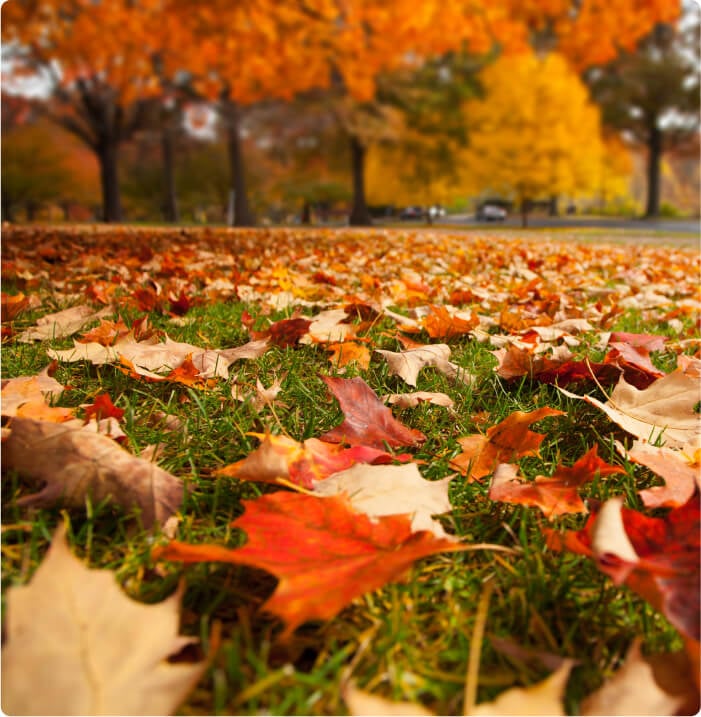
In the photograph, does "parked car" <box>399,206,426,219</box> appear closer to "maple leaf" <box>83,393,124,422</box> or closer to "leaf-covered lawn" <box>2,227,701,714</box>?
"leaf-covered lawn" <box>2,227,701,714</box>

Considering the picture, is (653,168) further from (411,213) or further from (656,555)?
(656,555)

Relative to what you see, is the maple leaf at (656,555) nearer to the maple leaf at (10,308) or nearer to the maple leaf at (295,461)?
the maple leaf at (295,461)

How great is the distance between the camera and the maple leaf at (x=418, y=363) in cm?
127

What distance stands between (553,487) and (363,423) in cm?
33

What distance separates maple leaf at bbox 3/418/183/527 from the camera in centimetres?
73

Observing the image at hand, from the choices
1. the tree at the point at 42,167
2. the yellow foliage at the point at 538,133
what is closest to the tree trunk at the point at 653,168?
the yellow foliage at the point at 538,133

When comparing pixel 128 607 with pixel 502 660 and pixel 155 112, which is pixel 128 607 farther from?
pixel 155 112

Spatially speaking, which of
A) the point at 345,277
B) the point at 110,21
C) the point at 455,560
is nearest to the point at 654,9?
the point at 345,277

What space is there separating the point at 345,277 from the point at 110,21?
6.60 m

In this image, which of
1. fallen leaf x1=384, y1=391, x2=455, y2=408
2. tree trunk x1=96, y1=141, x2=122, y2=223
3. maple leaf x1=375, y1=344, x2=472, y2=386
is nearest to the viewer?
fallen leaf x1=384, y1=391, x2=455, y2=408

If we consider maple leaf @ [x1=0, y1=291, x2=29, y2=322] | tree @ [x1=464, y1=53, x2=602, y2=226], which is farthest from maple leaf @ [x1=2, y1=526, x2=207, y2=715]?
tree @ [x1=464, y1=53, x2=602, y2=226]

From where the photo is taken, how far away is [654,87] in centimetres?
1970

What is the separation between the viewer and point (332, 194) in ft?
111

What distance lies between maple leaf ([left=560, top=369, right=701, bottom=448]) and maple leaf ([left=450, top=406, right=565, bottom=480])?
0.15m
